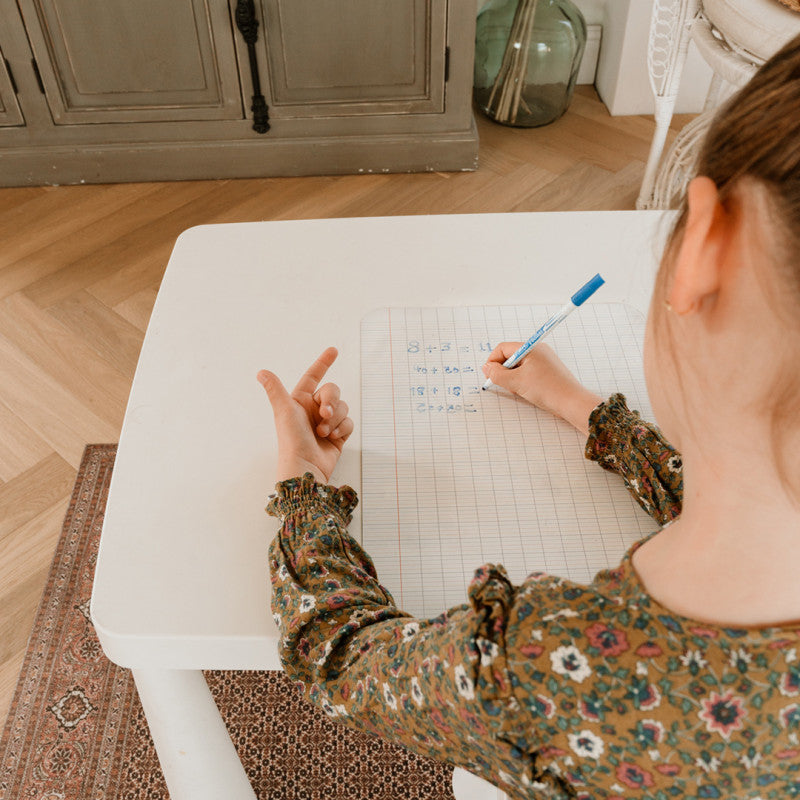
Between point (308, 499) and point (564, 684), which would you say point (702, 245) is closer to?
point (564, 684)

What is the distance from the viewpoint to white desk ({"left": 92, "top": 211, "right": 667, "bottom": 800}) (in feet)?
2.04

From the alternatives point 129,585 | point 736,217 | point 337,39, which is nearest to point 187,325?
point 129,585

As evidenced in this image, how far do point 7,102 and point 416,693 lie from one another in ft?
6.17

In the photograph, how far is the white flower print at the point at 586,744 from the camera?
46cm

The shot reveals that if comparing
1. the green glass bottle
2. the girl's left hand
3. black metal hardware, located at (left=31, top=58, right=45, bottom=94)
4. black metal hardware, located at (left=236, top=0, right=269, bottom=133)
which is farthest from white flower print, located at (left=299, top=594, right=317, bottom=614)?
the green glass bottle

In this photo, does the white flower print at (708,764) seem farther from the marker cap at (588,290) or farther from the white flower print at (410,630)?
the marker cap at (588,290)

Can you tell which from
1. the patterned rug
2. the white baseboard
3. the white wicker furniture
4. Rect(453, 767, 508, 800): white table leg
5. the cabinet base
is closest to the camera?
Rect(453, 767, 508, 800): white table leg

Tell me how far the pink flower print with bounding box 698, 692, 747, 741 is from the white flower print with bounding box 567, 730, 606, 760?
61 millimetres

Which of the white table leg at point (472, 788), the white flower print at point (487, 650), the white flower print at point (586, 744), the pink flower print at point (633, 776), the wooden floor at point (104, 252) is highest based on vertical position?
the white flower print at point (487, 650)

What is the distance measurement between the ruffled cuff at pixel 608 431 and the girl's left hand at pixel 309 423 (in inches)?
8.5

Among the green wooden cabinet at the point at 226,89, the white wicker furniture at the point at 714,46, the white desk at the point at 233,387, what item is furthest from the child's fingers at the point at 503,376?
the green wooden cabinet at the point at 226,89

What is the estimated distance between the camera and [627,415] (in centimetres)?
71

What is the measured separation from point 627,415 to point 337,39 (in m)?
1.45

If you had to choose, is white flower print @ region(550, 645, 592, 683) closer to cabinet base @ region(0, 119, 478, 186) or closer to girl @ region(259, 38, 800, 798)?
girl @ region(259, 38, 800, 798)
